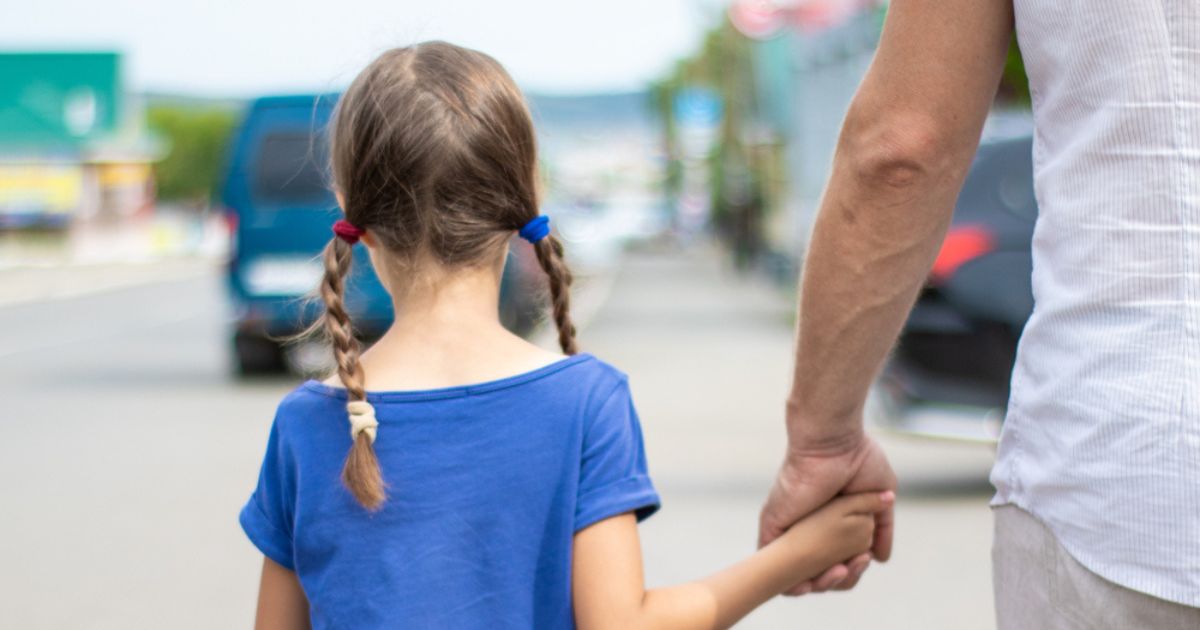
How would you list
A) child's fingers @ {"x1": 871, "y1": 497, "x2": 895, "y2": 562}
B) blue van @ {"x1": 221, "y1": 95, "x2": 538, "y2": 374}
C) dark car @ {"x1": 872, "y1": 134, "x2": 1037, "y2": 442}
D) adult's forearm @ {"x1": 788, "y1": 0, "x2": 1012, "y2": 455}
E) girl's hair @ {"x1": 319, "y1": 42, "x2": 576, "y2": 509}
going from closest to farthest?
adult's forearm @ {"x1": 788, "y1": 0, "x2": 1012, "y2": 455} < girl's hair @ {"x1": 319, "y1": 42, "x2": 576, "y2": 509} < child's fingers @ {"x1": 871, "y1": 497, "x2": 895, "y2": 562} < dark car @ {"x1": 872, "y1": 134, "x2": 1037, "y2": 442} < blue van @ {"x1": 221, "y1": 95, "x2": 538, "y2": 374}

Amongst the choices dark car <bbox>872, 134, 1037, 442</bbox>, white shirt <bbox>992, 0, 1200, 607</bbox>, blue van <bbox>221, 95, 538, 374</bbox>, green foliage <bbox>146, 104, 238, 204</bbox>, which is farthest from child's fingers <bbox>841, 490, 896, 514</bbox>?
green foliage <bbox>146, 104, 238, 204</bbox>

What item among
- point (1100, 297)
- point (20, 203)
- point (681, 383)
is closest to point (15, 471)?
point (681, 383)

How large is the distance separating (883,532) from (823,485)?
174 mm

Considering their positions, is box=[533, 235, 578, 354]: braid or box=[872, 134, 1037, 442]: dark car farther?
box=[872, 134, 1037, 442]: dark car

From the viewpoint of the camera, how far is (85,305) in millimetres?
28359

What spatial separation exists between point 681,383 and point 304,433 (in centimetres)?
1205

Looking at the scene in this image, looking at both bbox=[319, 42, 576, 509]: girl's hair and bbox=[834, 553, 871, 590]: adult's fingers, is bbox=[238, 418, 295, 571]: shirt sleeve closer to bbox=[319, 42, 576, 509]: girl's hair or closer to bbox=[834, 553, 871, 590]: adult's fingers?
bbox=[319, 42, 576, 509]: girl's hair

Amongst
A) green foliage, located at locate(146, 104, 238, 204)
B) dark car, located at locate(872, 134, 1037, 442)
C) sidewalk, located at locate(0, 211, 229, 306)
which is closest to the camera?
dark car, located at locate(872, 134, 1037, 442)

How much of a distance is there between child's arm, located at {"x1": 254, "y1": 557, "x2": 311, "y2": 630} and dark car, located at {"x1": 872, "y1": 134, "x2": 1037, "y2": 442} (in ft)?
18.7

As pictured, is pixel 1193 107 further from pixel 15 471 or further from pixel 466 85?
pixel 15 471

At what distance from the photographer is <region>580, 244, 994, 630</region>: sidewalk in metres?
5.91

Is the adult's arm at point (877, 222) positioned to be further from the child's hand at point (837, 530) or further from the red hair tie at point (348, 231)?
the red hair tie at point (348, 231)

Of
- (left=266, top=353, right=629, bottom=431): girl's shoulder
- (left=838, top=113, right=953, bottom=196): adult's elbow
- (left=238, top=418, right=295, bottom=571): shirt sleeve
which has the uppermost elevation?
(left=838, top=113, right=953, bottom=196): adult's elbow

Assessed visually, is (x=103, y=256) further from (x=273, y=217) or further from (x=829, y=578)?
(x=829, y=578)
